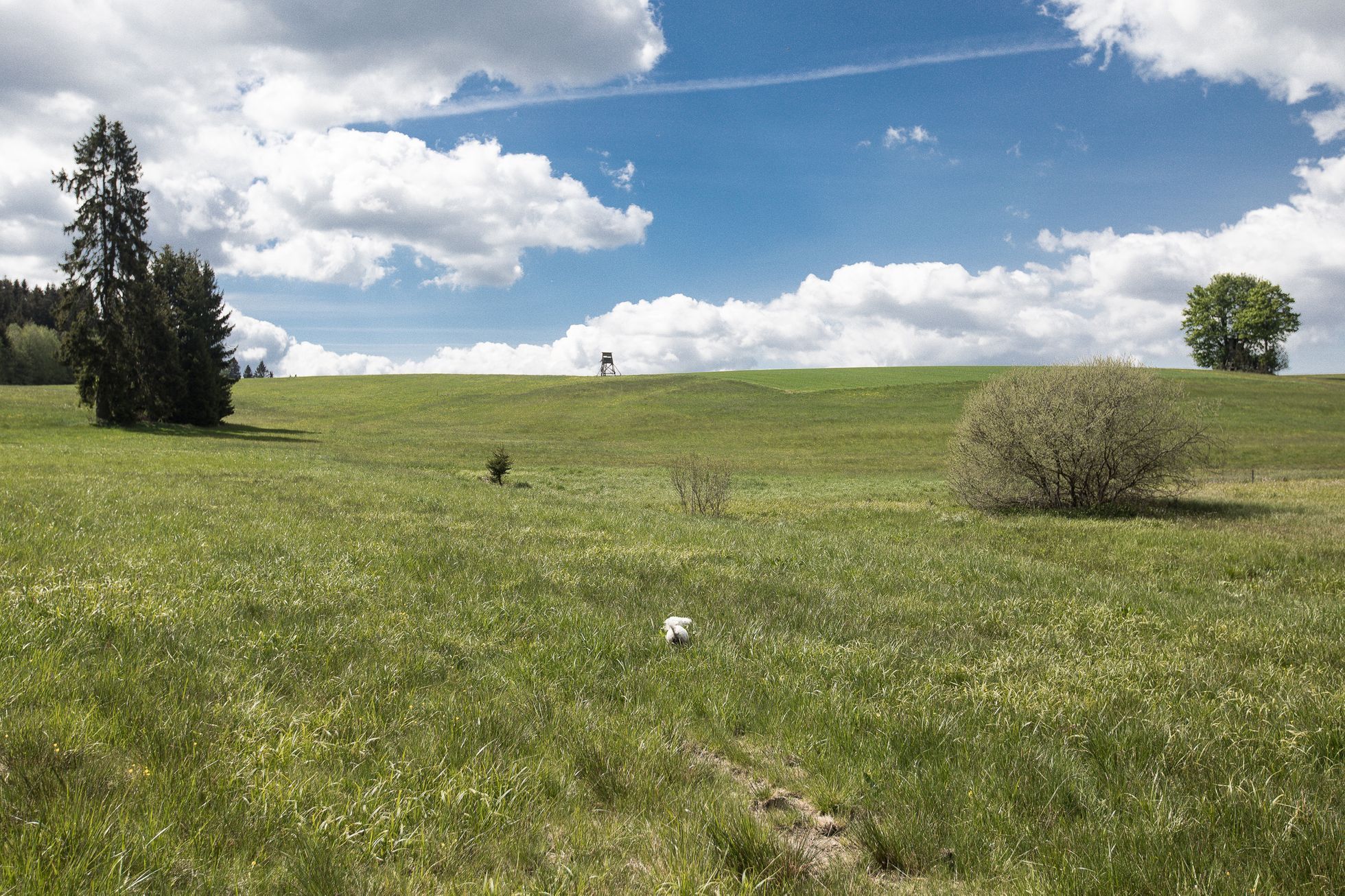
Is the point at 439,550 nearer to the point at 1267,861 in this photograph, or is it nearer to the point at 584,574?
the point at 584,574

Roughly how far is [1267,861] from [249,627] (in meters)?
6.73

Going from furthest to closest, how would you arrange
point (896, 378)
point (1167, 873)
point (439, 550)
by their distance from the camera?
point (896, 378)
point (439, 550)
point (1167, 873)

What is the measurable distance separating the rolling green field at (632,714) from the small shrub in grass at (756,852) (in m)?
0.02

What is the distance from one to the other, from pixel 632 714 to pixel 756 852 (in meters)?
1.55

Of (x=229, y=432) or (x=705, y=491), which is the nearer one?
Result: (x=705, y=491)

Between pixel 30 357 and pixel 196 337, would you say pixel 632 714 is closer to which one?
pixel 196 337

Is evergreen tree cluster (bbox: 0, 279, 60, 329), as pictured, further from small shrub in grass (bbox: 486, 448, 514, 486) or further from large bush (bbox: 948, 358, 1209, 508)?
large bush (bbox: 948, 358, 1209, 508)

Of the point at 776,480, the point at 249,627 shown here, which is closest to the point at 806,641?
the point at 249,627

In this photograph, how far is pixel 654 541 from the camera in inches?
483

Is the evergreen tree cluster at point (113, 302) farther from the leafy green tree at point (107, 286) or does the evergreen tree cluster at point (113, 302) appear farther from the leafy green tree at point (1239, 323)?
the leafy green tree at point (1239, 323)

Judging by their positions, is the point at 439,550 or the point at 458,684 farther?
the point at 439,550

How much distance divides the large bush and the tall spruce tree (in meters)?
55.5

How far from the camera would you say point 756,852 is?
10.0 feet

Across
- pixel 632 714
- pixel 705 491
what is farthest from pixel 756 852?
pixel 705 491
